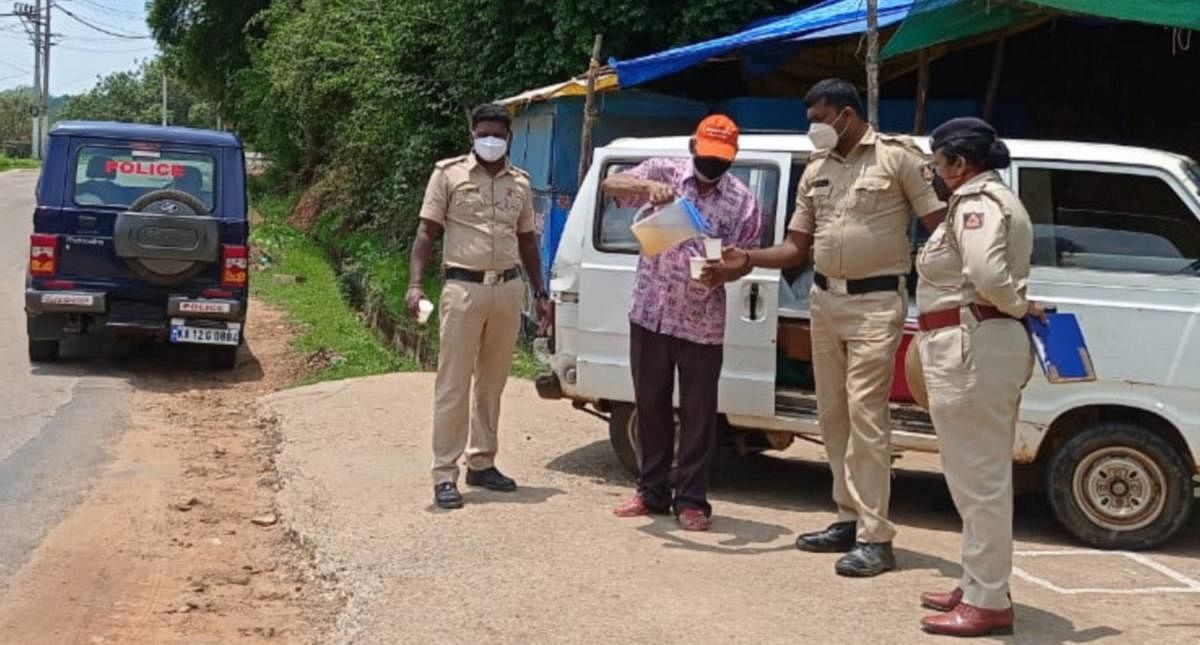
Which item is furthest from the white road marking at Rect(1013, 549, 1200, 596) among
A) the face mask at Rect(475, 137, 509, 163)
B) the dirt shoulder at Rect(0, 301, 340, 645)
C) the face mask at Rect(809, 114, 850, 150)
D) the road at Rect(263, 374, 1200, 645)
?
the face mask at Rect(475, 137, 509, 163)

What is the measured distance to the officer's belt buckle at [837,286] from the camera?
18.9ft

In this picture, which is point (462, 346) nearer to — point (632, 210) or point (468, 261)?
point (468, 261)

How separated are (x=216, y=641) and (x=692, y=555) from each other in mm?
2059

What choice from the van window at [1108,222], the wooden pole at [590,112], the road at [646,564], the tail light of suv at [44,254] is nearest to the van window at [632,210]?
the van window at [1108,222]

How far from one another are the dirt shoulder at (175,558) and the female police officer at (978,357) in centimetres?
Answer: 256

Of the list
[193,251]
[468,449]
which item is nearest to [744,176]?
[468,449]

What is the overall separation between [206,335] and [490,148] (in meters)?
5.85

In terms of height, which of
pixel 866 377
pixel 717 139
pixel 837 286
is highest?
pixel 717 139

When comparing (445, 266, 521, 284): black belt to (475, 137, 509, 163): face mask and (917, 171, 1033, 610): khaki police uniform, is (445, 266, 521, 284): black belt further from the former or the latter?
(917, 171, 1033, 610): khaki police uniform

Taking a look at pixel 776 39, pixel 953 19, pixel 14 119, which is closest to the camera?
pixel 953 19

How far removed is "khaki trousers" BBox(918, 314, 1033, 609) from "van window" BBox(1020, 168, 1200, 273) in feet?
6.19

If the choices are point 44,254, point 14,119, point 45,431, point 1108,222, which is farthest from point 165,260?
point 14,119

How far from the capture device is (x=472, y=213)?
6879mm

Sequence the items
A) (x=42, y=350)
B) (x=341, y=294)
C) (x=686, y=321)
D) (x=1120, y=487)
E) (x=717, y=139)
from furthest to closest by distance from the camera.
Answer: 1. (x=341, y=294)
2. (x=42, y=350)
3. (x=1120, y=487)
4. (x=686, y=321)
5. (x=717, y=139)
